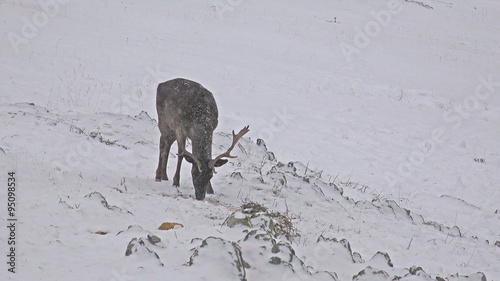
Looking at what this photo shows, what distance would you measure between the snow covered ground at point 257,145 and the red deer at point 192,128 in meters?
0.38

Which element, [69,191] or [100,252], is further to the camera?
[69,191]

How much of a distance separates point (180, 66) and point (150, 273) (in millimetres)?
13129

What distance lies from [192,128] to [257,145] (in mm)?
2871

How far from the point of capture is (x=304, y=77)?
17.3 m

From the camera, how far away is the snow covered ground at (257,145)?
4355 millimetres

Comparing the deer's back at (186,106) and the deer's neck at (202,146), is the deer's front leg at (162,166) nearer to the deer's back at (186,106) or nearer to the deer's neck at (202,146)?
the deer's back at (186,106)

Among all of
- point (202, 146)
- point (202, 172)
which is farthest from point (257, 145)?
point (202, 172)

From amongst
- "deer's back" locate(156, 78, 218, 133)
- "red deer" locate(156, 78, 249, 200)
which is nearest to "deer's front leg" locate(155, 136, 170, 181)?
"red deer" locate(156, 78, 249, 200)

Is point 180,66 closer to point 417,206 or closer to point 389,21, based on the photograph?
point 417,206

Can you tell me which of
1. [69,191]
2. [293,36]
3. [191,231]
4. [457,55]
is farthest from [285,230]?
[457,55]

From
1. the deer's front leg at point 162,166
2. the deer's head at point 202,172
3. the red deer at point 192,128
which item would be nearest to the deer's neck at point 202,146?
the red deer at point 192,128

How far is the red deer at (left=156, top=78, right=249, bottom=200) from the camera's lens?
24.2 feet

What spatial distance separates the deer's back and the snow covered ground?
0.94m

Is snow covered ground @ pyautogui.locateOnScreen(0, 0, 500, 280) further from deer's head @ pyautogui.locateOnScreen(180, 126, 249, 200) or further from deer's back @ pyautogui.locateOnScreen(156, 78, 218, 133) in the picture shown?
deer's back @ pyautogui.locateOnScreen(156, 78, 218, 133)
